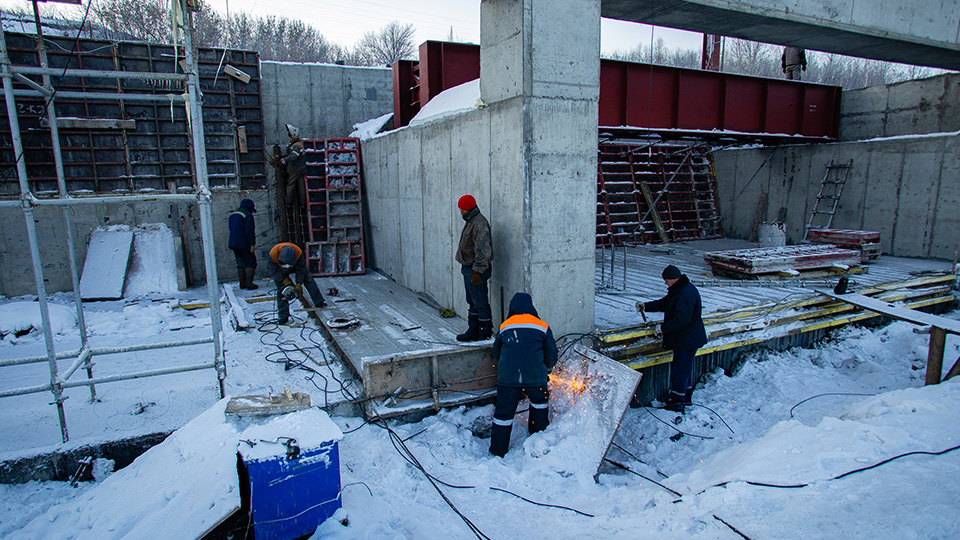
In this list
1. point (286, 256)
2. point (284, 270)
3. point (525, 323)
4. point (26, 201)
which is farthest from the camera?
point (284, 270)

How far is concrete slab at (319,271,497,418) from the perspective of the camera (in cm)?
583

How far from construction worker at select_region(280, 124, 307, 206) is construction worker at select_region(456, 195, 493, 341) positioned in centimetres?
713

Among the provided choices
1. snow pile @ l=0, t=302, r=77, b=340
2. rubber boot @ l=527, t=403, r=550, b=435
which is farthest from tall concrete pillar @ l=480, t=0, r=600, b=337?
snow pile @ l=0, t=302, r=77, b=340

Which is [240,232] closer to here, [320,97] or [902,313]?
[320,97]

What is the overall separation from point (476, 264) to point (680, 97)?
27.2 ft

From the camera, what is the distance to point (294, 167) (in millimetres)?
12367

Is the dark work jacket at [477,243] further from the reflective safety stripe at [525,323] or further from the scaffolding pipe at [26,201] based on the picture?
the scaffolding pipe at [26,201]

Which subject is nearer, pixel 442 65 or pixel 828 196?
pixel 442 65

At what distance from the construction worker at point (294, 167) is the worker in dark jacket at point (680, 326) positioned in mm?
9238

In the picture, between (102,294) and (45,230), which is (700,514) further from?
(45,230)

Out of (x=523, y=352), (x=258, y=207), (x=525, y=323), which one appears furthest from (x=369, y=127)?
(x=523, y=352)

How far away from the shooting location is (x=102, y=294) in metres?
11.0

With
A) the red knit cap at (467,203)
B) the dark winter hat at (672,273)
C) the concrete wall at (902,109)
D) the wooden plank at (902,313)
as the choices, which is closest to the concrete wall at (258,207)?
the red knit cap at (467,203)

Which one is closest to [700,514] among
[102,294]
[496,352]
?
[496,352]
